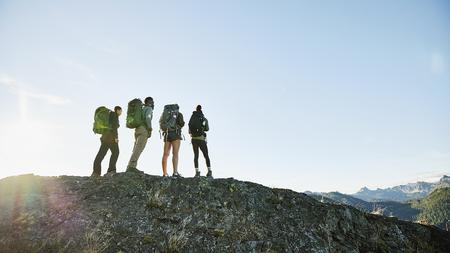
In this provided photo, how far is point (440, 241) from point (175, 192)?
26.1 ft

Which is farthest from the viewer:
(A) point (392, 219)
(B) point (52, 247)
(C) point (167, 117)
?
(C) point (167, 117)

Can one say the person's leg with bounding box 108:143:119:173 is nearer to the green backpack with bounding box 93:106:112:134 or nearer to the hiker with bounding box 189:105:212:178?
the green backpack with bounding box 93:106:112:134

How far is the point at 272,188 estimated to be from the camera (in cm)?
1118

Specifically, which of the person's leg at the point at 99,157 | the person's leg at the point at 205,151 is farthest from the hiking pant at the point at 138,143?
the person's leg at the point at 205,151

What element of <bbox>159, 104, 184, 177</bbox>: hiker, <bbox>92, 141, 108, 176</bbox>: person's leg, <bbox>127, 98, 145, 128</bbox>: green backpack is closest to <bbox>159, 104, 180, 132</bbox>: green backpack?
<bbox>159, 104, 184, 177</bbox>: hiker

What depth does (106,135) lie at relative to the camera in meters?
11.4

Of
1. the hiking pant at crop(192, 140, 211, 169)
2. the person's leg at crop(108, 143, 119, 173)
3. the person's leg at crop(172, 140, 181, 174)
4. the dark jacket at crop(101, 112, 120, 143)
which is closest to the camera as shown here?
the dark jacket at crop(101, 112, 120, 143)

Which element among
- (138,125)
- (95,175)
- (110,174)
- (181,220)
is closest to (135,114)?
(138,125)

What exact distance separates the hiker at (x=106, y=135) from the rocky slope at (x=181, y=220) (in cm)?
95

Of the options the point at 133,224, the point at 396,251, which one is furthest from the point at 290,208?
the point at 133,224

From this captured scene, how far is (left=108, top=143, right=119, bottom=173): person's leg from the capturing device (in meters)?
11.6

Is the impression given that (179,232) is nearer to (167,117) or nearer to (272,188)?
(272,188)

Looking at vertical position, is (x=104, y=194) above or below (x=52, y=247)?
above

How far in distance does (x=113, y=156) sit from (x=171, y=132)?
2.07 m
